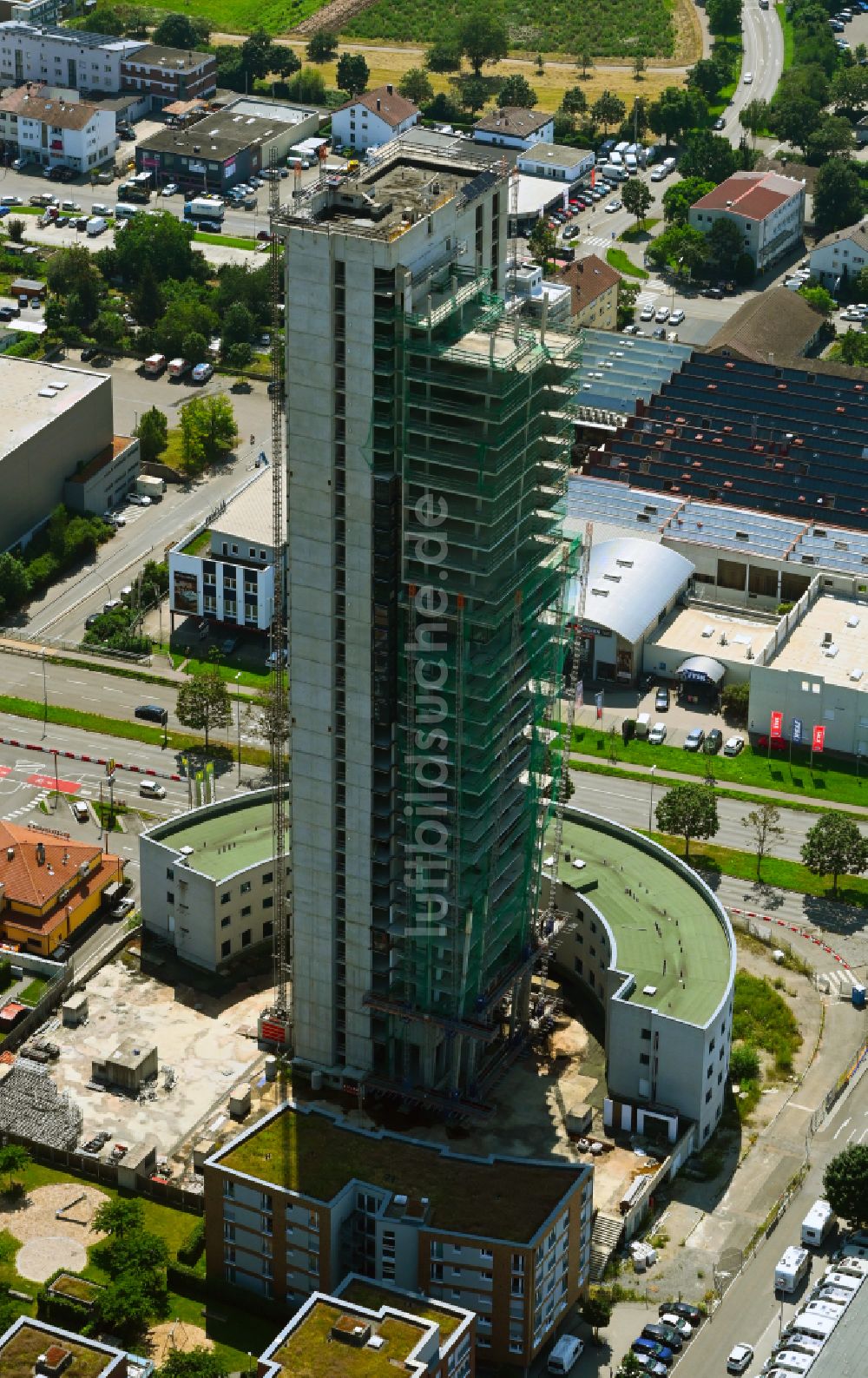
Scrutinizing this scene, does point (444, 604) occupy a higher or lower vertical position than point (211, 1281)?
higher

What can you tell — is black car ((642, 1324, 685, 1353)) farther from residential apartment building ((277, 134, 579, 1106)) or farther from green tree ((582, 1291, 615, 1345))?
residential apartment building ((277, 134, 579, 1106))

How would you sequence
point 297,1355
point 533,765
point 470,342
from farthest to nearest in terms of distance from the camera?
point 533,765 → point 470,342 → point 297,1355

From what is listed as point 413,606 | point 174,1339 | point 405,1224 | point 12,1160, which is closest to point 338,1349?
point 405,1224

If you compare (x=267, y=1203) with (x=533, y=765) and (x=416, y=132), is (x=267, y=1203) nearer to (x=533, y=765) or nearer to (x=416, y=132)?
(x=533, y=765)

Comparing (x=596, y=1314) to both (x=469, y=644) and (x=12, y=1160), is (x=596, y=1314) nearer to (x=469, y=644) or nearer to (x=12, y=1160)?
(x=12, y=1160)

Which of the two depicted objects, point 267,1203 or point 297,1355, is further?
point 267,1203

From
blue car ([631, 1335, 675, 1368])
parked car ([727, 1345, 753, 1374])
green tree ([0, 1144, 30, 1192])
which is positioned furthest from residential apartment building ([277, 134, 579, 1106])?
parked car ([727, 1345, 753, 1374])

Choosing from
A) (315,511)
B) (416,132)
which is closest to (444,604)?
(315,511)
